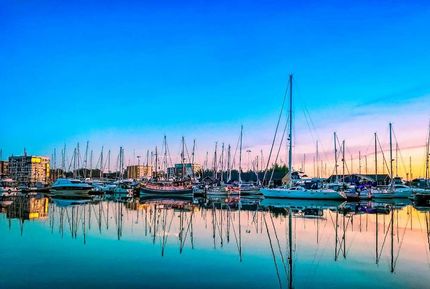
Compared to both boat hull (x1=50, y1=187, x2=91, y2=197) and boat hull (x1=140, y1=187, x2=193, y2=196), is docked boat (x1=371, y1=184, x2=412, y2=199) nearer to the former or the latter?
boat hull (x1=140, y1=187, x2=193, y2=196)

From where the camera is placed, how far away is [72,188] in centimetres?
9550

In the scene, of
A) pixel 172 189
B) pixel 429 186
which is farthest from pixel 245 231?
pixel 429 186

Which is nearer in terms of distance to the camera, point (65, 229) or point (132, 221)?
point (65, 229)

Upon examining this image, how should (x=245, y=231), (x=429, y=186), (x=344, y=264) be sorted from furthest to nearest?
(x=429, y=186), (x=245, y=231), (x=344, y=264)

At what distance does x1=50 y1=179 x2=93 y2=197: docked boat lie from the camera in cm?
9391

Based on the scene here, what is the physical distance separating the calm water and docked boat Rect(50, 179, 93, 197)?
62.3 meters

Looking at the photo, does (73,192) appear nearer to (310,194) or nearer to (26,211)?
(26,211)

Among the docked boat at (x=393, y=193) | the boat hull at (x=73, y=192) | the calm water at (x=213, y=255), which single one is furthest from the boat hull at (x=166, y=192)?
the calm water at (x=213, y=255)

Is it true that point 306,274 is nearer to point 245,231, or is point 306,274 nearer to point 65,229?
point 245,231

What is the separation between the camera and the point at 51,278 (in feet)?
49.1

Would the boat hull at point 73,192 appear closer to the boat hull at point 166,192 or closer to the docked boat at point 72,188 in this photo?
the docked boat at point 72,188

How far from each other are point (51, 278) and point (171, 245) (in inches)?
352

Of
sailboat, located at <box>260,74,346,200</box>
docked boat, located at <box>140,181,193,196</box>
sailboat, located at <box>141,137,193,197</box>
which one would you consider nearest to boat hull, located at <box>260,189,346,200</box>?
sailboat, located at <box>260,74,346,200</box>

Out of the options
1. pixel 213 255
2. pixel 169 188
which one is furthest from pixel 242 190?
pixel 213 255
